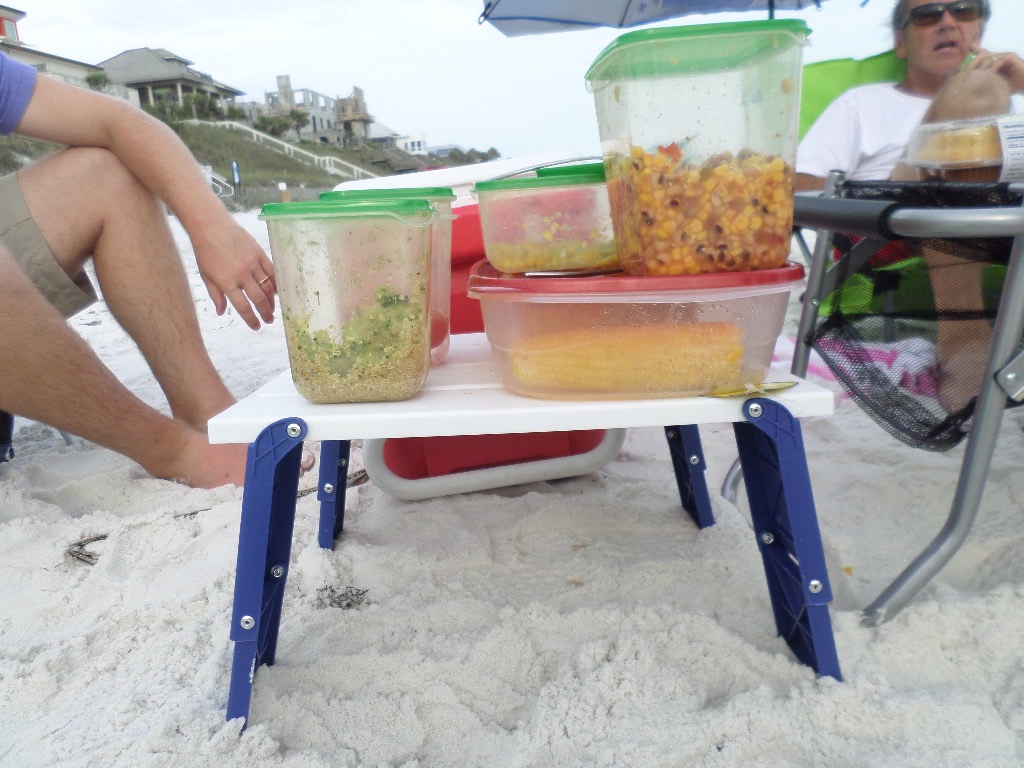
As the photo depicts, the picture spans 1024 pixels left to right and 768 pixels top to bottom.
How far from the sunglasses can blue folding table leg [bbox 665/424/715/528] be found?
1741 millimetres

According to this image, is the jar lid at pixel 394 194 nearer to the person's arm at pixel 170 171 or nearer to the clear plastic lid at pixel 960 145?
the person's arm at pixel 170 171

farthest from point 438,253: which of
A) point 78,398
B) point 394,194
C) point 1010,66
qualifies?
point 1010,66

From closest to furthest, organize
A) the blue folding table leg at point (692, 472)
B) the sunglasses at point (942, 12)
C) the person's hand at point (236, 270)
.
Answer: the person's hand at point (236, 270), the blue folding table leg at point (692, 472), the sunglasses at point (942, 12)

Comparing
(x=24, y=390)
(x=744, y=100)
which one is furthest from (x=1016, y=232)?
(x=24, y=390)

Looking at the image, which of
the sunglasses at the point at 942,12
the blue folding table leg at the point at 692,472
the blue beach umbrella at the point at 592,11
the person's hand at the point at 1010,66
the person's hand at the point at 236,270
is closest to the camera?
the person's hand at the point at 236,270

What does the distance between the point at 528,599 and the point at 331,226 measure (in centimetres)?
62

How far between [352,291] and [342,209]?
91 millimetres

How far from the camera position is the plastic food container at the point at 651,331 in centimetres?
79

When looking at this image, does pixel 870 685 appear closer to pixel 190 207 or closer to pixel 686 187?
pixel 686 187

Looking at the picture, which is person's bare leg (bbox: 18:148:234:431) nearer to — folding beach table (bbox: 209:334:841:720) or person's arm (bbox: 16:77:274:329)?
person's arm (bbox: 16:77:274:329)

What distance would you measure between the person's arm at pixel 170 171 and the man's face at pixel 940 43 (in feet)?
7.02

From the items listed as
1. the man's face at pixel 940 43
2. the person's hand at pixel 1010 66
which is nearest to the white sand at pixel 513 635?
the person's hand at pixel 1010 66

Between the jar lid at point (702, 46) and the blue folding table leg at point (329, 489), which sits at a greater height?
the jar lid at point (702, 46)

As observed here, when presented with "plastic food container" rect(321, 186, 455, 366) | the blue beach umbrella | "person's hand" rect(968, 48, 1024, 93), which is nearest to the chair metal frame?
"plastic food container" rect(321, 186, 455, 366)
